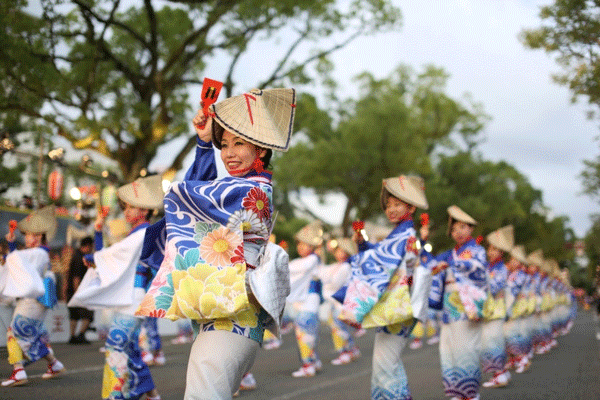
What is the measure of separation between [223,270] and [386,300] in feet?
8.86

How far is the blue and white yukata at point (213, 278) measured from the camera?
3402 millimetres

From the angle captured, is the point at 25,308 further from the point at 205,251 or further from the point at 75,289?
the point at 75,289

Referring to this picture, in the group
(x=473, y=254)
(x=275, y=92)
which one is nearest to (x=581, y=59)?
(x=473, y=254)

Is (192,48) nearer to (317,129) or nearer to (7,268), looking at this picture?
(317,129)

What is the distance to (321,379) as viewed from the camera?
988 centimetres

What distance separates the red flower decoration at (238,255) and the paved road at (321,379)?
4.06 metres

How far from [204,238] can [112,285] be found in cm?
368

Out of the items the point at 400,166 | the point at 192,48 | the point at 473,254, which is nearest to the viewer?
the point at 473,254

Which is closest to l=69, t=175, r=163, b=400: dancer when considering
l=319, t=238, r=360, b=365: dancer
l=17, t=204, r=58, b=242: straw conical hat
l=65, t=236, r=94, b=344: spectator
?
l=17, t=204, r=58, b=242: straw conical hat

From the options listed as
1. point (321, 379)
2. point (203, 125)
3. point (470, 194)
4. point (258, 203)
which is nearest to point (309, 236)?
point (321, 379)

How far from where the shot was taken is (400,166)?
101 feet

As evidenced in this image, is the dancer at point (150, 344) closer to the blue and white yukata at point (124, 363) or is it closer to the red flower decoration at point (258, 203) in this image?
the blue and white yukata at point (124, 363)

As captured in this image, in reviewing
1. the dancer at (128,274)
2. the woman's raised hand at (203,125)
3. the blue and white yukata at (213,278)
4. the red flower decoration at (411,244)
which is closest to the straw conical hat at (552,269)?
the red flower decoration at (411,244)

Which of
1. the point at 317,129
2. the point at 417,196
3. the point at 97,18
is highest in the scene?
the point at 97,18
